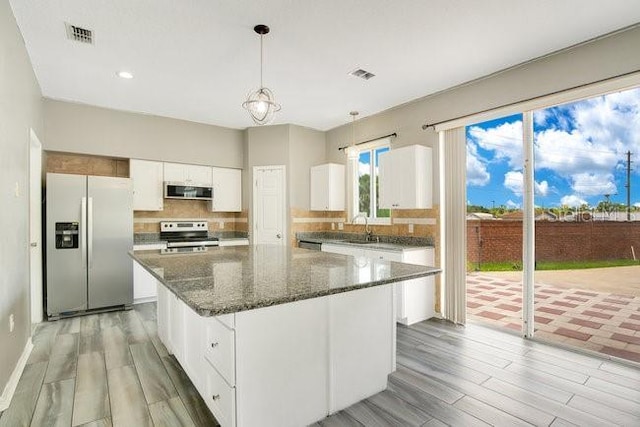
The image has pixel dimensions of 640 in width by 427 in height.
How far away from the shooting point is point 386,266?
2.27m

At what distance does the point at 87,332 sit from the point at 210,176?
2.80 m

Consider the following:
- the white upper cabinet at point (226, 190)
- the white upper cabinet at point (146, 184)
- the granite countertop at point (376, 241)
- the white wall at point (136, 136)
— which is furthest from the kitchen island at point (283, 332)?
the white upper cabinet at point (226, 190)

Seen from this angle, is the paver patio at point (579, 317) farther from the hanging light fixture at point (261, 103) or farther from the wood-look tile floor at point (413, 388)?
the hanging light fixture at point (261, 103)

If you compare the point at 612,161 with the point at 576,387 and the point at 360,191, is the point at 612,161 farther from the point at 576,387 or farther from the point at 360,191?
the point at 360,191

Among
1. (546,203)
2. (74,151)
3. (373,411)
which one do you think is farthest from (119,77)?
(546,203)

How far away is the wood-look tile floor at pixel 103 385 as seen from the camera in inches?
79.7

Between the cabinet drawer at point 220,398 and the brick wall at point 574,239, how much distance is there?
3168 mm

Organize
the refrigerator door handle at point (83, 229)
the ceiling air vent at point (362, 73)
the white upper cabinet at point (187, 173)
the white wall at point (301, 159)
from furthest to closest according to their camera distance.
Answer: the white wall at point (301, 159), the white upper cabinet at point (187, 173), the refrigerator door handle at point (83, 229), the ceiling air vent at point (362, 73)

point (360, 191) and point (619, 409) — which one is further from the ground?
point (360, 191)

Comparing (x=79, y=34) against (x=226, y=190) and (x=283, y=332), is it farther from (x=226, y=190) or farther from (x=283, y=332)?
(x=226, y=190)

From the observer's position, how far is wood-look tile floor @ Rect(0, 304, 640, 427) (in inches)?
79.2

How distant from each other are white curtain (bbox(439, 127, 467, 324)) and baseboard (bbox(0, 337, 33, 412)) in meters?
3.93

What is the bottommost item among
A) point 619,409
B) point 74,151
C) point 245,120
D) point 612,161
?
point 619,409

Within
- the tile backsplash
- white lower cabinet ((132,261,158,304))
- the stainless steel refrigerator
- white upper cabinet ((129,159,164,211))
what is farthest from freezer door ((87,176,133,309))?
the tile backsplash
